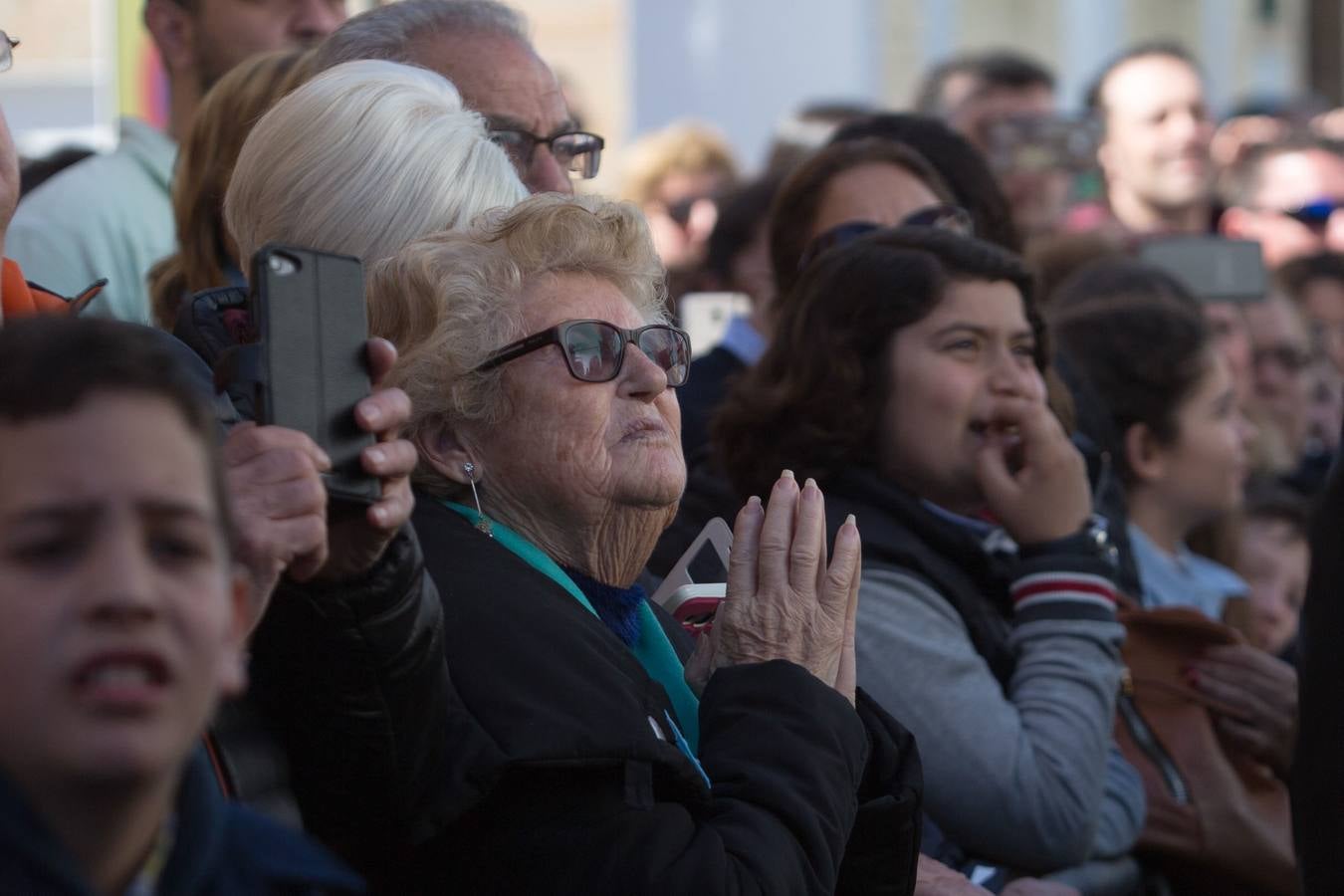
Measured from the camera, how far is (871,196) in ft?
14.2

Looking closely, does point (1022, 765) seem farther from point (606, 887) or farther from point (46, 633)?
point (46, 633)

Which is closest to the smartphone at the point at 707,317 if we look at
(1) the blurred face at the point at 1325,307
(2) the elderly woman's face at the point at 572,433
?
(2) the elderly woman's face at the point at 572,433

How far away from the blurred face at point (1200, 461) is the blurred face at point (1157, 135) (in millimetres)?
2623

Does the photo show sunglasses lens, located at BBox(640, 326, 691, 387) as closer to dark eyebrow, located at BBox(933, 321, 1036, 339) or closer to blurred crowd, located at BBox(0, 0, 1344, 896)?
blurred crowd, located at BBox(0, 0, 1344, 896)

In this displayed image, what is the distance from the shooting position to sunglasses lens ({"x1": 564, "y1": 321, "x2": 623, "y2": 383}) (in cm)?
255

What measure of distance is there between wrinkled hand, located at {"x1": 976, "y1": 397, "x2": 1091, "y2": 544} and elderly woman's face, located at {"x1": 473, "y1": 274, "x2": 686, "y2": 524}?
1.00 meters

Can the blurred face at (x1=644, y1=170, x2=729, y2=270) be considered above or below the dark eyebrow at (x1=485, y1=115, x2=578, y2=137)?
below

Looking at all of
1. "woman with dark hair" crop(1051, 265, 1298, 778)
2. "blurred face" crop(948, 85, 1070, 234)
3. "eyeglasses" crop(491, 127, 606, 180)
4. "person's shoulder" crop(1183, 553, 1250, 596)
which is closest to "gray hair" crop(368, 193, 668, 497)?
"eyeglasses" crop(491, 127, 606, 180)

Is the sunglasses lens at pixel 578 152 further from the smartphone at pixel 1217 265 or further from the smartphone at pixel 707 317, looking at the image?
the smartphone at pixel 1217 265

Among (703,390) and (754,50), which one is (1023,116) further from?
(703,390)

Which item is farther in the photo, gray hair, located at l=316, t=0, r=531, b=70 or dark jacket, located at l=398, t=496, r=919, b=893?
gray hair, located at l=316, t=0, r=531, b=70

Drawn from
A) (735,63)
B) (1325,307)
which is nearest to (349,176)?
(1325,307)

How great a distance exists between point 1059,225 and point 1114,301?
2.31 meters

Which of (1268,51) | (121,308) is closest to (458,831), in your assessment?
(121,308)
